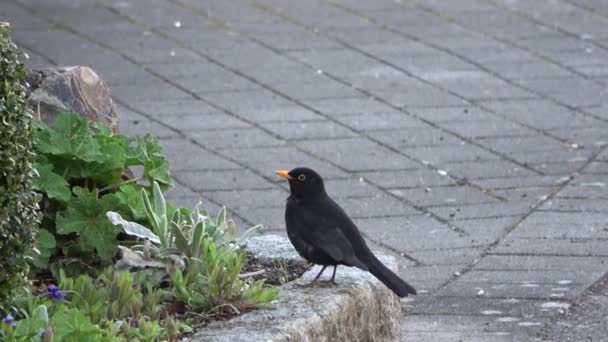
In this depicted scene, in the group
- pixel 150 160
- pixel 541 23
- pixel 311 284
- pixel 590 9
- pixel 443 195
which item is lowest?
pixel 443 195

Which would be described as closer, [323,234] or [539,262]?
[323,234]

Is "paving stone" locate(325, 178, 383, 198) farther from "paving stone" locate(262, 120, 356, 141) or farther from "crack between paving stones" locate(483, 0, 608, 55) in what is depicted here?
"crack between paving stones" locate(483, 0, 608, 55)

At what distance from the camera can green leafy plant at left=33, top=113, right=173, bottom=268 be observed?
4355mm

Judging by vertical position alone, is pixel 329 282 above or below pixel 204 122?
above

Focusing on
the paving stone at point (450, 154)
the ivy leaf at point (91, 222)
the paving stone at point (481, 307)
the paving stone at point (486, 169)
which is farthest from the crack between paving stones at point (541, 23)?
the ivy leaf at point (91, 222)

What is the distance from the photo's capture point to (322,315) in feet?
13.1

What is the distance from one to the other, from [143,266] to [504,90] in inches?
194

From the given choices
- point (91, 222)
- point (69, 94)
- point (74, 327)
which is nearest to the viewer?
point (74, 327)

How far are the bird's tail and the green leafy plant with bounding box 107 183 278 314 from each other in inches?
14.8

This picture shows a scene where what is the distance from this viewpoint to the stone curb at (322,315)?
12.4 feet

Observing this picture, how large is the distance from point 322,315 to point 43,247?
102cm

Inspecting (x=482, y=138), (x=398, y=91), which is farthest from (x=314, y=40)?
(x=482, y=138)

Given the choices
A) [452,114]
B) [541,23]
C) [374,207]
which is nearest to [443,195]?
[374,207]

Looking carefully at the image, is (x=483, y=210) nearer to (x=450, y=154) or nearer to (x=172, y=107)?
(x=450, y=154)
